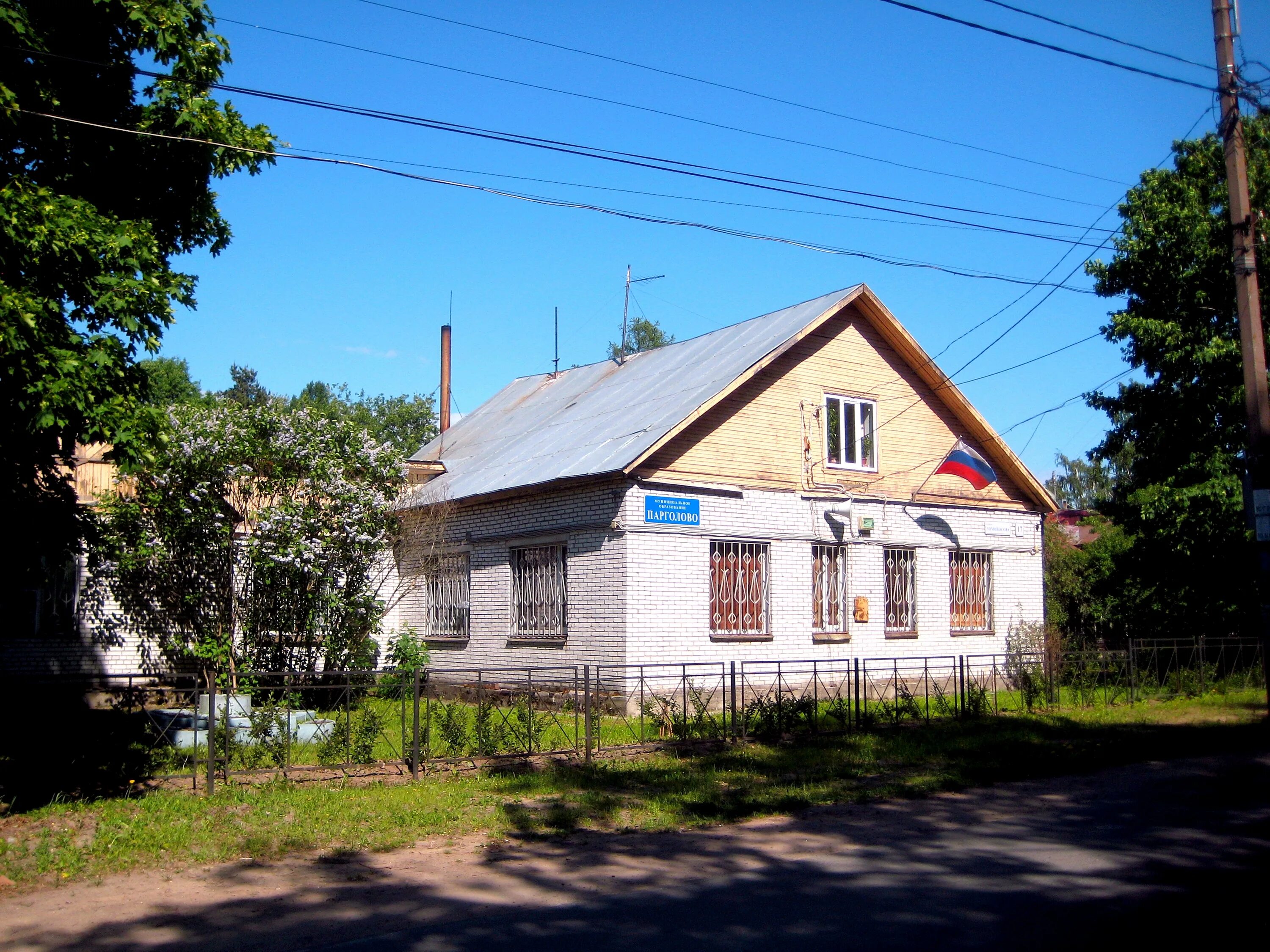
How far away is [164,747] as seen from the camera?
1155 cm

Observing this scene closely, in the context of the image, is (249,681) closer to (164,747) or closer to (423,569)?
(164,747)

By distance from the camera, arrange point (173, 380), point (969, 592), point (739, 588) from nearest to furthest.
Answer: point (739, 588)
point (969, 592)
point (173, 380)

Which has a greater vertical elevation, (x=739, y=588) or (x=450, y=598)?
(x=739, y=588)

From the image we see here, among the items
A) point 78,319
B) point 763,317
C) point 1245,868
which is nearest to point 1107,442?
point 763,317

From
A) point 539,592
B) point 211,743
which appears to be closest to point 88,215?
point 211,743

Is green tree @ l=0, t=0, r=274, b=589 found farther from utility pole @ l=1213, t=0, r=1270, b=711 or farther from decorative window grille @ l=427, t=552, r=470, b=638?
utility pole @ l=1213, t=0, r=1270, b=711

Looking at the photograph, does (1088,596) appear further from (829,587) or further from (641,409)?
(641,409)

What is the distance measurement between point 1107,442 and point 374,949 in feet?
66.0

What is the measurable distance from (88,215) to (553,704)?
25.9 feet

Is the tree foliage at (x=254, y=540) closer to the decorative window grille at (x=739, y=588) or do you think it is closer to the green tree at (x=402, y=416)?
the decorative window grille at (x=739, y=588)

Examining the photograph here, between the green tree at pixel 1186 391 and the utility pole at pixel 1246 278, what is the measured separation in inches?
232

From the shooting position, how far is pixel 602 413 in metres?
20.3

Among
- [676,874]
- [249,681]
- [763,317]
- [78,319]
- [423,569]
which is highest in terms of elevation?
[763,317]

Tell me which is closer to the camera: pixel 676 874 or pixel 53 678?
pixel 676 874
